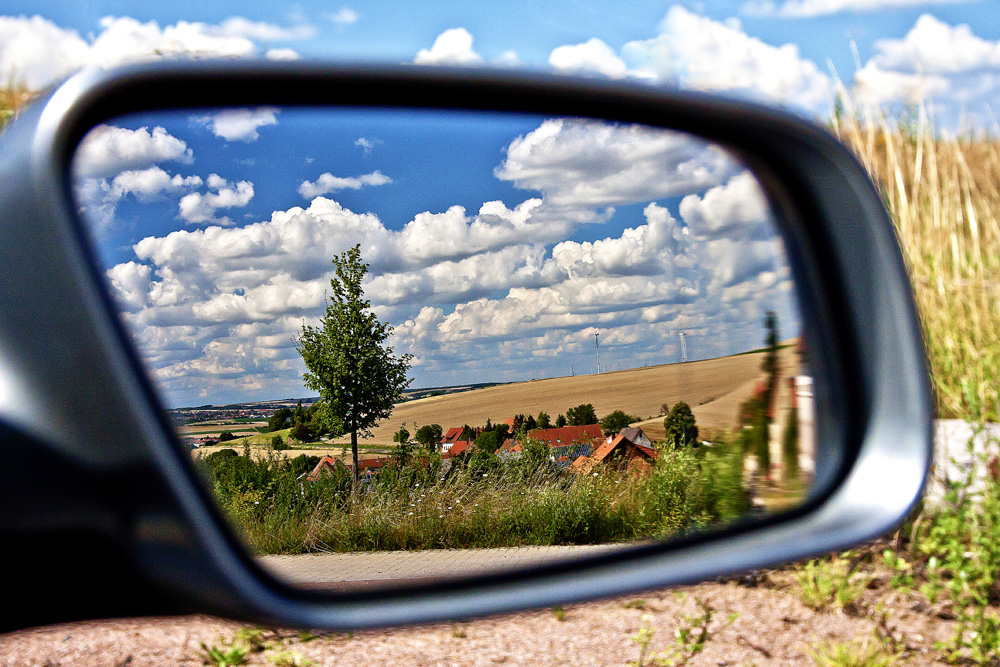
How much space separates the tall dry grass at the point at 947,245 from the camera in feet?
16.6

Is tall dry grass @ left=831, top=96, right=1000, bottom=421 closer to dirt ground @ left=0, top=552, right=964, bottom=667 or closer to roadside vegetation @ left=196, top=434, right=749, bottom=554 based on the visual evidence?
dirt ground @ left=0, top=552, right=964, bottom=667

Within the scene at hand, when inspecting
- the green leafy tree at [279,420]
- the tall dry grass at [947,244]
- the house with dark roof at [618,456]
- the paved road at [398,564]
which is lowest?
the paved road at [398,564]

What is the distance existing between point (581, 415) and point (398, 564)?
518 millimetres

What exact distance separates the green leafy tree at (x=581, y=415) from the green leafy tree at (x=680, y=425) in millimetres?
204

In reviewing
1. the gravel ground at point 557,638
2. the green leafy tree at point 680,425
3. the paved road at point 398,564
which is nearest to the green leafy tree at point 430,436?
the paved road at point 398,564

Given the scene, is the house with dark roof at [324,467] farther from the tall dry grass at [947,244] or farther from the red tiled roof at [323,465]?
the tall dry grass at [947,244]

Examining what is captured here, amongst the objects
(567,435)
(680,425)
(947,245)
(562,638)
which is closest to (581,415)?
(567,435)

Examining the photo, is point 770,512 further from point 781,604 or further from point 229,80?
point 781,604

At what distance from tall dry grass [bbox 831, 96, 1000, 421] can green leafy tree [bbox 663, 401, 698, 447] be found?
356 centimetres

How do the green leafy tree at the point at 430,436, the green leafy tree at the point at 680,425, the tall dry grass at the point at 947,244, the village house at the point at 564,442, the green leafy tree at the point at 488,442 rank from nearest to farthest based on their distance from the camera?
the green leafy tree at the point at 430,436 < the green leafy tree at the point at 488,442 < the village house at the point at 564,442 < the green leafy tree at the point at 680,425 < the tall dry grass at the point at 947,244

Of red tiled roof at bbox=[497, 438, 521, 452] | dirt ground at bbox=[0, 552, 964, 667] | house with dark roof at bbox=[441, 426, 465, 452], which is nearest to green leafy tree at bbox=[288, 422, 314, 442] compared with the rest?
house with dark roof at bbox=[441, 426, 465, 452]

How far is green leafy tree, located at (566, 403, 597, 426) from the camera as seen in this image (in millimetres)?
1733

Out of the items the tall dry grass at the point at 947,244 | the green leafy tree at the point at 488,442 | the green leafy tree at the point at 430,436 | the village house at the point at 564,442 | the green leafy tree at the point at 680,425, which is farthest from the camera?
the tall dry grass at the point at 947,244

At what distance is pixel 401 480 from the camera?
1.78m
